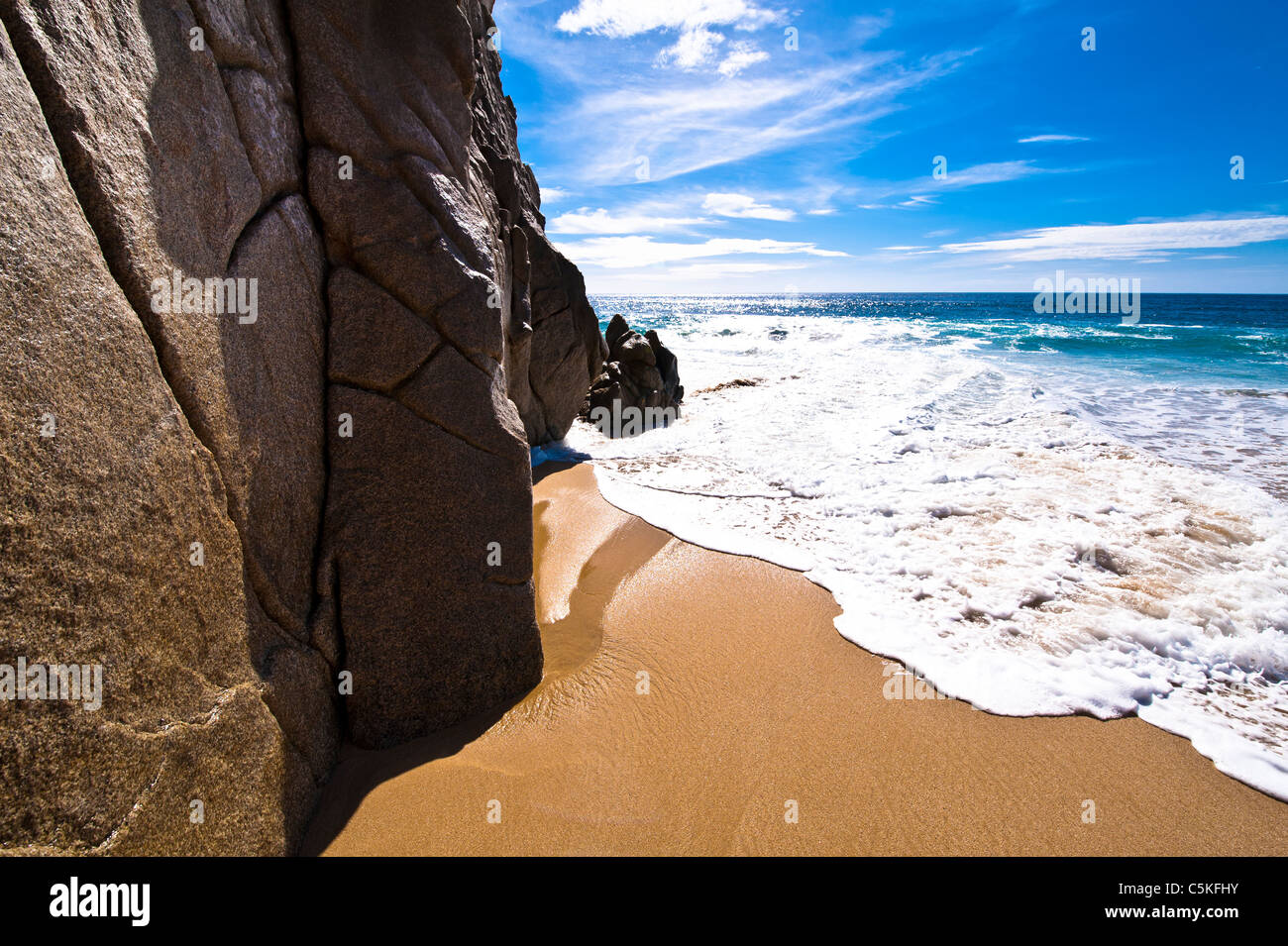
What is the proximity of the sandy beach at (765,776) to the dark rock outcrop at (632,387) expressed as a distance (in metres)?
11.5

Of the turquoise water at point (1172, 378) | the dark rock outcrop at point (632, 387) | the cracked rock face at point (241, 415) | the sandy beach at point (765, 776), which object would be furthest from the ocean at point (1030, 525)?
the cracked rock face at point (241, 415)

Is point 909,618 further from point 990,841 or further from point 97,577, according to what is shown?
point 97,577

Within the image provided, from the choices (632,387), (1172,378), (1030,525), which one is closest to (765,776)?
(1030,525)

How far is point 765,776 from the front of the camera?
3982 mm

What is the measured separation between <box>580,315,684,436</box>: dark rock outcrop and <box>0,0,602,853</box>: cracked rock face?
10.9 meters

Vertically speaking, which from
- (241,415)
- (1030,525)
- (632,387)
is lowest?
(1030,525)

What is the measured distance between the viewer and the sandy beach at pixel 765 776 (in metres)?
3.51

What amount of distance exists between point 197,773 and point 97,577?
1108mm

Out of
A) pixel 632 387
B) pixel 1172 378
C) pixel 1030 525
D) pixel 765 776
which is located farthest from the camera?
pixel 1172 378

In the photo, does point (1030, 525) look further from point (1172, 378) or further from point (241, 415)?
point (1172, 378)

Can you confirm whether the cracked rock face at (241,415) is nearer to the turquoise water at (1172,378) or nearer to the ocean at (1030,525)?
the ocean at (1030,525)

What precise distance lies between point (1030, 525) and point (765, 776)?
6.42 meters

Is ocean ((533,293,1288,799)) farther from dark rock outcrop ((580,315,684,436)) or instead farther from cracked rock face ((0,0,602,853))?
cracked rock face ((0,0,602,853))

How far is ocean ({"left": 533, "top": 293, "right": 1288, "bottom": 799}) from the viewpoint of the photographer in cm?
500
